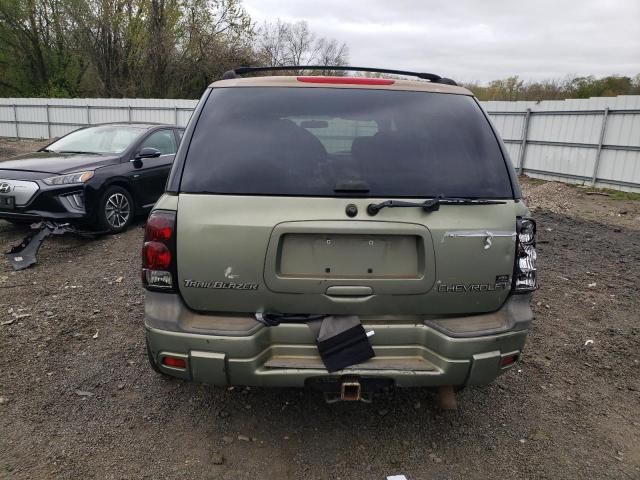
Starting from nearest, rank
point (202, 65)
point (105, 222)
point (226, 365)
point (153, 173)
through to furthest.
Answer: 1. point (226, 365)
2. point (105, 222)
3. point (153, 173)
4. point (202, 65)

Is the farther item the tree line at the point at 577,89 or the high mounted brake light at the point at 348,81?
the tree line at the point at 577,89

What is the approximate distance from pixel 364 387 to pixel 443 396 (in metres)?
0.79

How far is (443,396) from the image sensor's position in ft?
9.39

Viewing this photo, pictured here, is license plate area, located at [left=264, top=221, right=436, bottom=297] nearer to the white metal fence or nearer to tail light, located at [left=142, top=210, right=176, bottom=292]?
tail light, located at [left=142, top=210, right=176, bottom=292]

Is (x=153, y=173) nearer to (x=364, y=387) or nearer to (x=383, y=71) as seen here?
(x=383, y=71)

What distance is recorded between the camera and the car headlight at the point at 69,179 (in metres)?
5.92

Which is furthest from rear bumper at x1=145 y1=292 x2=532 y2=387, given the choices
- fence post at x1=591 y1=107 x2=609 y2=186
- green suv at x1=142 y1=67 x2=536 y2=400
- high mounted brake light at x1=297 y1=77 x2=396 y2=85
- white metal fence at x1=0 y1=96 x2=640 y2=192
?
fence post at x1=591 y1=107 x2=609 y2=186

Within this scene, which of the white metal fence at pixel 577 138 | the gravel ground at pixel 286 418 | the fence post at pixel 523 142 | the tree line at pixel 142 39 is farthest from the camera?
the tree line at pixel 142 39

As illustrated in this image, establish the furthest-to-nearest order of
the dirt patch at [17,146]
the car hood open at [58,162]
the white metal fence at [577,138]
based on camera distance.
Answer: the dirt patch at [17,146] < the white metal fence at [577,138] < the car hood open at [58,162]

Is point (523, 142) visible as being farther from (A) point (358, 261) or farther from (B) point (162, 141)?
(A) point (358, 261)

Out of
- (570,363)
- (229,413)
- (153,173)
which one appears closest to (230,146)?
(229,413)

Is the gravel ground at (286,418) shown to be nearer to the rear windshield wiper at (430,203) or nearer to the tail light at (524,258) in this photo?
the tail light at (524,258)

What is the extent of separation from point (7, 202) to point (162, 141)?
2421 millimetres

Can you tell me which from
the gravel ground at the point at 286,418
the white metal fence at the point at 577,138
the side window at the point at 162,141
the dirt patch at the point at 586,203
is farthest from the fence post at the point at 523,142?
the gravel ground at the point at 286,418
